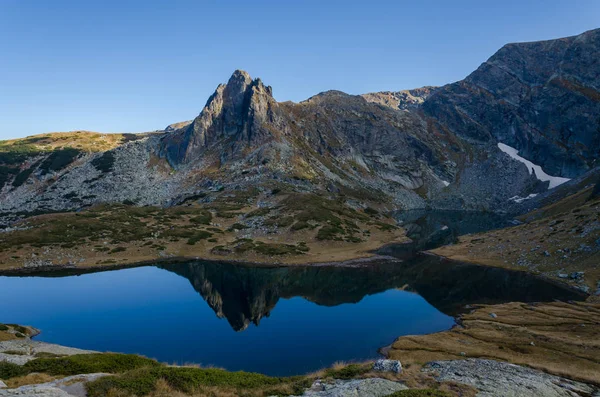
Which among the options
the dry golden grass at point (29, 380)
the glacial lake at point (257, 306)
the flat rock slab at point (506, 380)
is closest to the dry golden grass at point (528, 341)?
the flat rock slab at point (506, 380)

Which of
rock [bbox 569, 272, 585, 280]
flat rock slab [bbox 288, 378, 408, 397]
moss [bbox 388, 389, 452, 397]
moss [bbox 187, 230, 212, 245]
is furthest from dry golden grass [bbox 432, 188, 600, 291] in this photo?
moss [bbox 187, 230, 212, 245]

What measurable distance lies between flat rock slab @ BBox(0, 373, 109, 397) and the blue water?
899 inches

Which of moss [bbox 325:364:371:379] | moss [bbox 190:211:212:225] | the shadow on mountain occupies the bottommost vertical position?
the shadow on mountain

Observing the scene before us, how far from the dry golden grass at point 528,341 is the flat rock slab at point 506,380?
7.17ft

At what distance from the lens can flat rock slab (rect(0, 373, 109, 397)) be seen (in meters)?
17.1

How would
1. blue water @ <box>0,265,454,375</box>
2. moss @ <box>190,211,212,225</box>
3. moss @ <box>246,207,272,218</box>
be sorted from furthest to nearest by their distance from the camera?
1. moss @ <box>246,207,272,218</box>
2. moss @ <box>190,211,212,225</box>
3. blue water @ <box>0,265,454,375</box>

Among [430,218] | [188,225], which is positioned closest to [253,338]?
[188,225]

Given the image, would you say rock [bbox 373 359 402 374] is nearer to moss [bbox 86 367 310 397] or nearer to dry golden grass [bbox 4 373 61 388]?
moss [bbox 86 367 310 397]

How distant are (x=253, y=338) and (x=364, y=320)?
63.8ft

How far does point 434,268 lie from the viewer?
3590 inches

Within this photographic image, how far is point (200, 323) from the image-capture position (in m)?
56.6

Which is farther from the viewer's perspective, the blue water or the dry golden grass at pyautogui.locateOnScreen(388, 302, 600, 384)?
the blue water

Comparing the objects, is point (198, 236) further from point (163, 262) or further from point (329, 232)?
point (329, 232)

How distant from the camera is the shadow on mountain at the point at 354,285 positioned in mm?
65188
